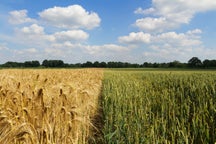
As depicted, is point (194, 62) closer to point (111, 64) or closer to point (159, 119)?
point (111, 64)

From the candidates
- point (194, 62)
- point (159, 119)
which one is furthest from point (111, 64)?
point (159, 119)

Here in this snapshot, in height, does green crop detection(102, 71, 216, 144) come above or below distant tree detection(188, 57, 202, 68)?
below

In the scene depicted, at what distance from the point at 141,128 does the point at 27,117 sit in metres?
1.71

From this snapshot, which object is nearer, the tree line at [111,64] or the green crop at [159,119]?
the green crop at [159,119]

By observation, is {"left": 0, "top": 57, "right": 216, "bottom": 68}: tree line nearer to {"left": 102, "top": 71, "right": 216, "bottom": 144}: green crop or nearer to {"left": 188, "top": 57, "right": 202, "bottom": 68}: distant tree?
{"left": 188, "top": 57, "right": 202, "bottom": 68}: distant tree

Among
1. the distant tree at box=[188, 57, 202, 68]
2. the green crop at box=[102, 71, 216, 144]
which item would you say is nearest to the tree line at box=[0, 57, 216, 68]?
the distant tree at box=[188, 57, 202, 68]

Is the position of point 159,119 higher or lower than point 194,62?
lower

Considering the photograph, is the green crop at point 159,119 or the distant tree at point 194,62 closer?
the green crop at point 159,119

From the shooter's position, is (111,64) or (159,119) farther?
(111,64)

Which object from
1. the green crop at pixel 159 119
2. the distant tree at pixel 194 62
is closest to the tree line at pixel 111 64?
the distant tree at pixel 194 62

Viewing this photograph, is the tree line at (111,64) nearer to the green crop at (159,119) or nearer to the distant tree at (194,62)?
the distant tree at (194,62)

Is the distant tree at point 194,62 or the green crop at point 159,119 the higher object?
the distant tree at point 194,62

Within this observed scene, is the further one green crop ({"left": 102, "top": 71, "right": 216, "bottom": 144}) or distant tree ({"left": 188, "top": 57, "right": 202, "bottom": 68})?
distant tree ({"left": 188, "top": 57, "right": 202, "bottom": 68})

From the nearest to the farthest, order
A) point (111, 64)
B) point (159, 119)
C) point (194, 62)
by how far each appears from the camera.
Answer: point (159, 119) < point (194, 62) < point (111, 64)
